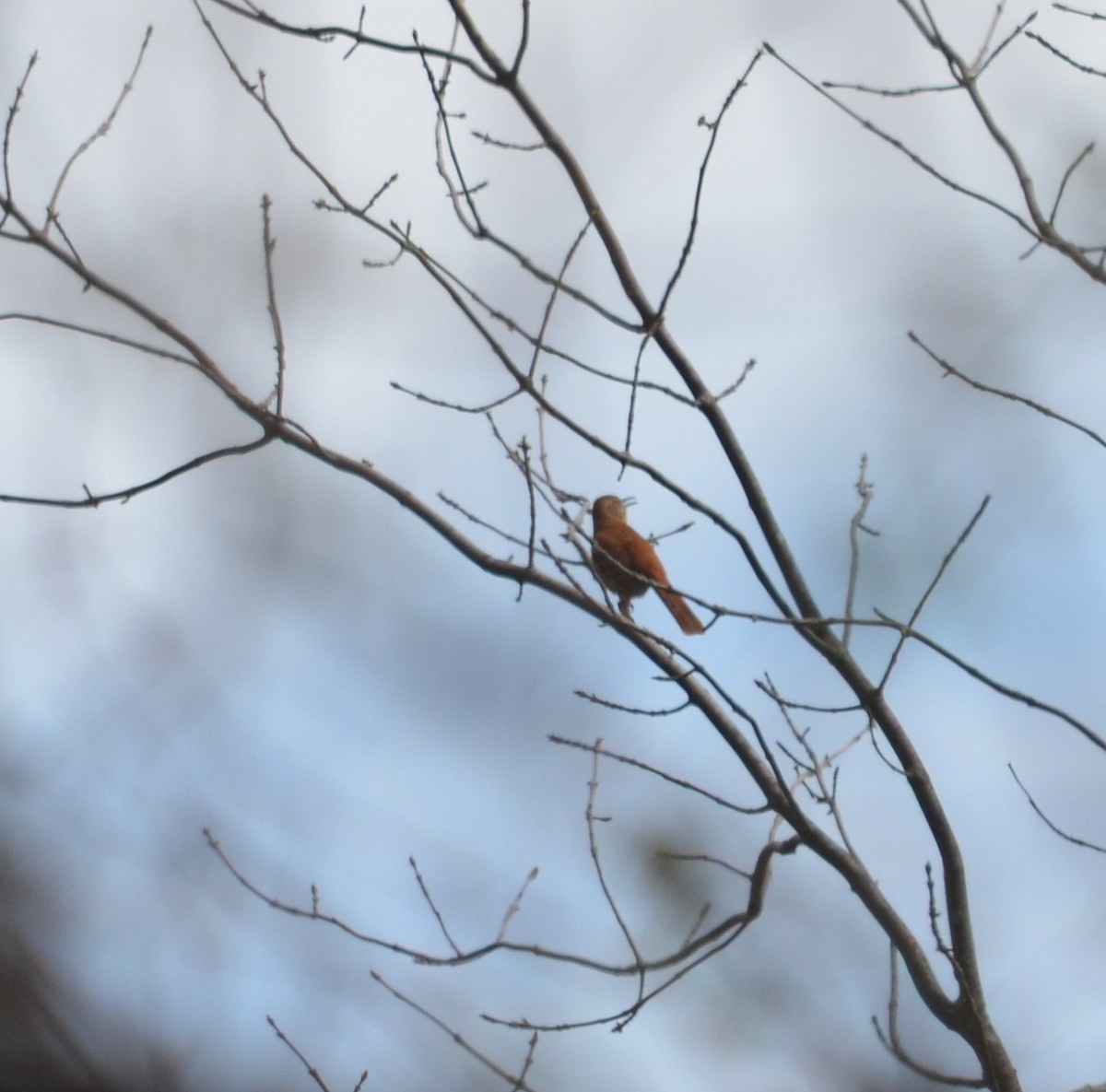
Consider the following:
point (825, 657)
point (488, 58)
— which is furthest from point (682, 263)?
point (825, 657)

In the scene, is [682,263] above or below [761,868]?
above

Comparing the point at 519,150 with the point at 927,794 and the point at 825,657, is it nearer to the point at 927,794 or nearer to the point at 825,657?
the point at 825,657

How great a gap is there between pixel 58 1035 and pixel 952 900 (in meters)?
2.60

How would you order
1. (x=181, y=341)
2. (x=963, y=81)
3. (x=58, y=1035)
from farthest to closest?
(x=963, y=81) → (x=181, y=341) → (x=58, y=1035)

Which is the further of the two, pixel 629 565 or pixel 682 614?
pixel 629 565

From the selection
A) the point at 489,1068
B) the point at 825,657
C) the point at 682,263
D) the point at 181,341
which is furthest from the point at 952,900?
the point at 181,341

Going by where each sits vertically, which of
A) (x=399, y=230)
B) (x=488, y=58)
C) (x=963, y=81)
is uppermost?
(x=963, y=81)

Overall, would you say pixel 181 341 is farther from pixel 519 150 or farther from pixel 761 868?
pixel 761 868

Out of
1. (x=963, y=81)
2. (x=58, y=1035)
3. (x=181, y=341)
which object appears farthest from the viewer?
(x=963, y=81)

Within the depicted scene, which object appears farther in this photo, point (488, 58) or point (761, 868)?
point (761, 868)

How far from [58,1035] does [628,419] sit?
242 cm

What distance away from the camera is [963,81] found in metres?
3.37

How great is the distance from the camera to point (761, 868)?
3.51m

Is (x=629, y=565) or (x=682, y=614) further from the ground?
(x=629, y=565)
